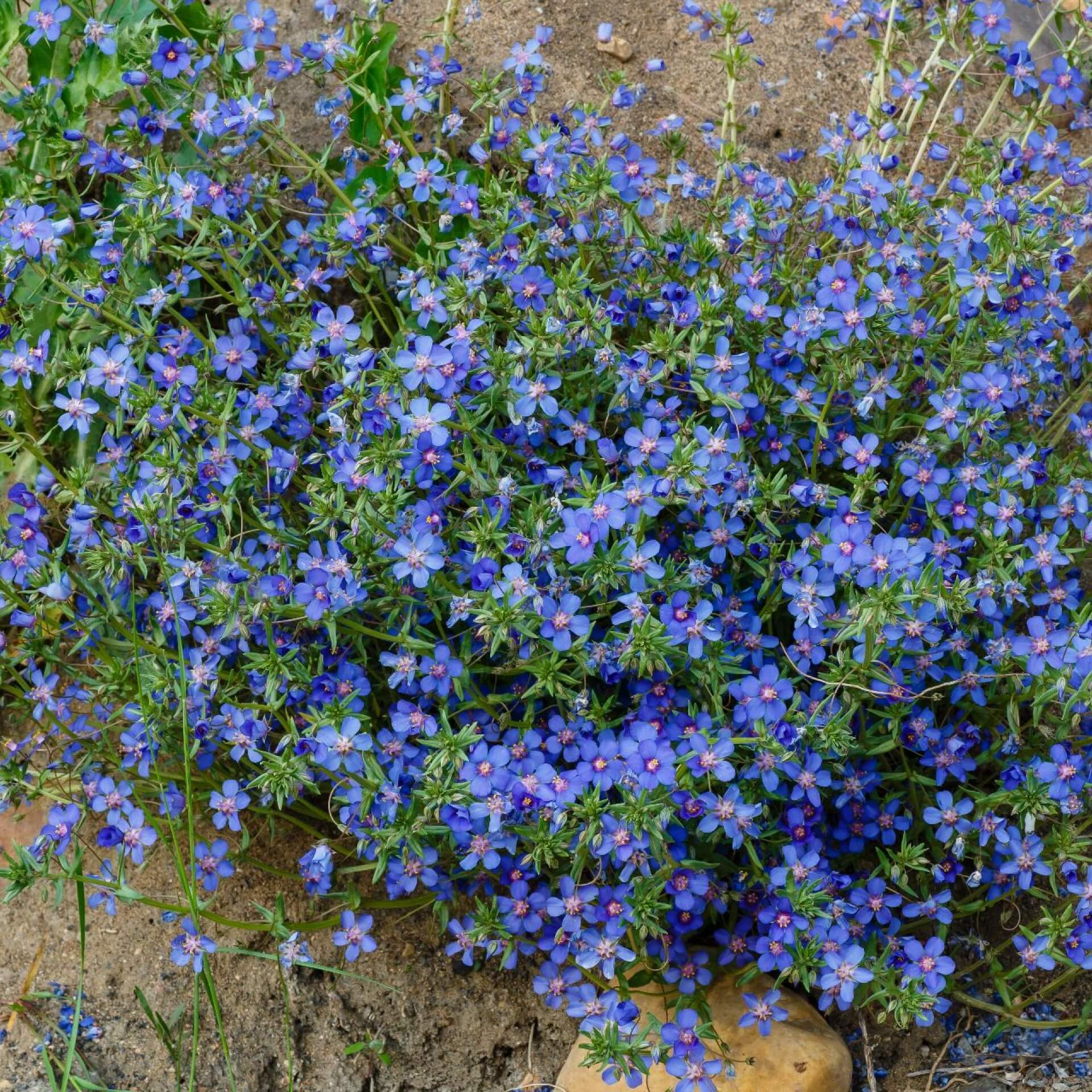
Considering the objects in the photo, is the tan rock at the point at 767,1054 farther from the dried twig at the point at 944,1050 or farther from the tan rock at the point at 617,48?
the tan rock at the point at 617,48

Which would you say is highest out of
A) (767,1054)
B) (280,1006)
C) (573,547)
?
(573,547)

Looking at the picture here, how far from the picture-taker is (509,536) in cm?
319

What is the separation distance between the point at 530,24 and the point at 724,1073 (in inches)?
154

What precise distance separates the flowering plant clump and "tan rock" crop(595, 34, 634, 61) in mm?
1115

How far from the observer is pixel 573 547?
306 cm

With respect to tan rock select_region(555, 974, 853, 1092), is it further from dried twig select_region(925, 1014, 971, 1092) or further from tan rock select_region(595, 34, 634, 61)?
tan rock select_region(595, 34, 634, 61)

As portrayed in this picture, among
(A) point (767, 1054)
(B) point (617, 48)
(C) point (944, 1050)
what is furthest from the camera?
(B) point (617, 48)

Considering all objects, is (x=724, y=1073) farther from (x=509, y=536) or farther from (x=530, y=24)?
(x=530, y=24)

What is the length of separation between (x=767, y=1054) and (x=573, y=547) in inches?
62.4

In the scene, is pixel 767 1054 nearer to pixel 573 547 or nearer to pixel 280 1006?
pixel 280 1006

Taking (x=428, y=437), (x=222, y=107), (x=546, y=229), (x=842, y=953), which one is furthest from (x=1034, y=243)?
(x=222, y=107)

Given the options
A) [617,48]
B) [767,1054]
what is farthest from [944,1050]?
[617,48]

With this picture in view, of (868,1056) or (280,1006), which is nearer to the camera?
(868,1056)

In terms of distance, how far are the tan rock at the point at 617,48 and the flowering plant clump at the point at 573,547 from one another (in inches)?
43.9
